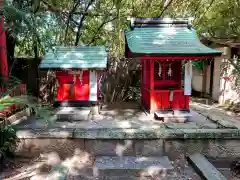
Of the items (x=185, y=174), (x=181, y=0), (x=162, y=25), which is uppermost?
(x=181, y=0)

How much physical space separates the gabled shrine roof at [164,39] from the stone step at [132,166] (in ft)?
8.08

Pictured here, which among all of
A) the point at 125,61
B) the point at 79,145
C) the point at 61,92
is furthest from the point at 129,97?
the point at 79,145

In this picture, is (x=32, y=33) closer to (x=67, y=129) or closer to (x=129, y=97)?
(x=67, y=129)

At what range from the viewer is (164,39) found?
21.8 feet

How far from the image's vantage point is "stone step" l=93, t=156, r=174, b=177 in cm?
438

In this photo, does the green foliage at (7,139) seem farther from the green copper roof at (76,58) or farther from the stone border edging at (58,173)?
the green copper roof at (76,58)

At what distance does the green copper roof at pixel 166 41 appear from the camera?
19.1ft

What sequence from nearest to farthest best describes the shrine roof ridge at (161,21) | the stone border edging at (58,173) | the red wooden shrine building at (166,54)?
1. the stone border edging at (58,173)
2. the red wooden shrine building at (166,54)
3. the shrine roof ridge at (161,21)

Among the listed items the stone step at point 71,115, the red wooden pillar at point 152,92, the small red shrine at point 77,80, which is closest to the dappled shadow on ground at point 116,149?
the stone step at point 71,115

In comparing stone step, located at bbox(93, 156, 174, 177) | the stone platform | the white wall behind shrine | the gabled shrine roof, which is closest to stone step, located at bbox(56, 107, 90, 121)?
the stone platform

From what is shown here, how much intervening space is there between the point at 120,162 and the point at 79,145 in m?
0.99

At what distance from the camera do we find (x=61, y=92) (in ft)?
22.3

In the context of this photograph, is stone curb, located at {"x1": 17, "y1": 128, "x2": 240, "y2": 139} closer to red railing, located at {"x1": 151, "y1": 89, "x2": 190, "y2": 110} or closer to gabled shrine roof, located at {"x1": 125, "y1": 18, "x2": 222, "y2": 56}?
red railing, located at {"x1": 151, "y1": 89, "x2": 190, "y2": 110}

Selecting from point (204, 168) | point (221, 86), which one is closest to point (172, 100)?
point (204, 168)
